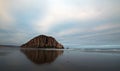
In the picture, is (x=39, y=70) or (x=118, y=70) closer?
(x=39, y=70)

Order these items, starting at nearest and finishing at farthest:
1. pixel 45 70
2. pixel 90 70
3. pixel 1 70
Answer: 1. pixel 1 70
2. pixel 45 70
3. pixel 90 70

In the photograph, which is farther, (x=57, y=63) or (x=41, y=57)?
(x=41, y=57)

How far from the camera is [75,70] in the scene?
41.1 feet

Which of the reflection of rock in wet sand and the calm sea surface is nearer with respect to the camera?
the calm sea surface

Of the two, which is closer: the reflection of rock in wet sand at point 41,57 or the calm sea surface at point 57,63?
the calm sea surface at point 57,63

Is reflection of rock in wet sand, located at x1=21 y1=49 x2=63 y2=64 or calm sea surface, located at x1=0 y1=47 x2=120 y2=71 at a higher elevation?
reflection of rock in wet sand, located at x1=21 y1=49 x2=63 y2=64

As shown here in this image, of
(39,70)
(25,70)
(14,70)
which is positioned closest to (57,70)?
(39,70)

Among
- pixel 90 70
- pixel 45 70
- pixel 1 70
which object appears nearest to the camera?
pixel 1 70

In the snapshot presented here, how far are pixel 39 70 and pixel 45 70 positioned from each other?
0.64m

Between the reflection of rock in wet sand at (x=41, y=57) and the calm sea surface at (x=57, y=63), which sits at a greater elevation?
the reflection of rock in wet sand at (x=41, y=57)

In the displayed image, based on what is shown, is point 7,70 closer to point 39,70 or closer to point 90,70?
point 39,70

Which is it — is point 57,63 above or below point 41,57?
below

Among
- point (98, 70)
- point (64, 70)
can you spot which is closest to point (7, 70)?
point (64, 70)

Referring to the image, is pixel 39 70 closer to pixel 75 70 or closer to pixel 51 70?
pixel 51 70
